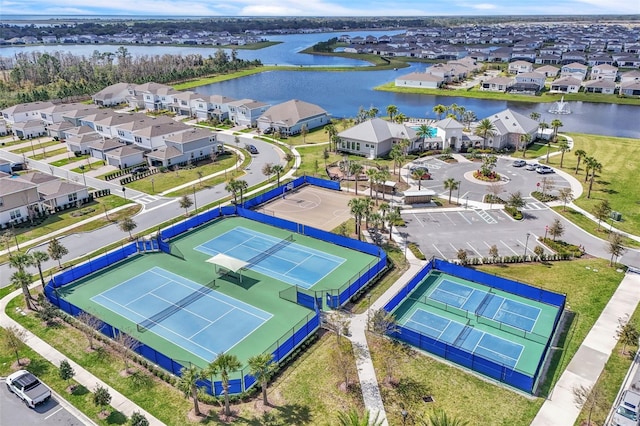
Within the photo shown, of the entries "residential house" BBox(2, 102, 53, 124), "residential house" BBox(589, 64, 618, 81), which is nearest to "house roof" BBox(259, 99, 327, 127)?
"residential house" BBox(2, 102, 53, 124)

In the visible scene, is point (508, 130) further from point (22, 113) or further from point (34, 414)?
point (22, 113)

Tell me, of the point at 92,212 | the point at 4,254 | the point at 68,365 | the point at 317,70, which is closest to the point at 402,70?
the point at 317,70

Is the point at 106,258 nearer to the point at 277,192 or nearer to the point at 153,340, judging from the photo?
the point at 153,340

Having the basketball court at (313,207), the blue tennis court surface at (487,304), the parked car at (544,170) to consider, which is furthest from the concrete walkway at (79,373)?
the parked car at (544,170)

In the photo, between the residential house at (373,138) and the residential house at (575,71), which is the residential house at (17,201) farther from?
the residential house at (575,71)

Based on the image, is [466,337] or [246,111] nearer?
[466,337]

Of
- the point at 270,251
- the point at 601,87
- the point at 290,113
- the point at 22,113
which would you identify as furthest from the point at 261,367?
the point at 601,87
